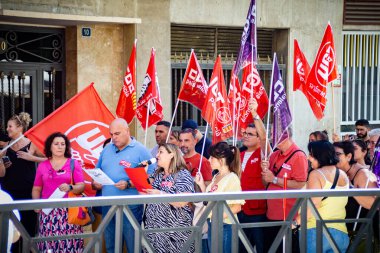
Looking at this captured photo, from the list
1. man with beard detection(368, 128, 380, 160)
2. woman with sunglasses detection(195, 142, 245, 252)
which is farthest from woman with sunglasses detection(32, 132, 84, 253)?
man with beard detection(368, 128, 380, 160)

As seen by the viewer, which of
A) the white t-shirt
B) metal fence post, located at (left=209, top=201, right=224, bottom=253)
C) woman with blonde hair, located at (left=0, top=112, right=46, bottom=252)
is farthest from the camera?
woman with blonde hair, located at (left=0, top=112, right=46, bottom=252)

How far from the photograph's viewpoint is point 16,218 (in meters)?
6.01

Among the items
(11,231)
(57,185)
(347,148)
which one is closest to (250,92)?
(347,148)

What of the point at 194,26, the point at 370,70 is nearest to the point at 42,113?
the point at 194,26

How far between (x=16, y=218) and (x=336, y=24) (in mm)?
11625

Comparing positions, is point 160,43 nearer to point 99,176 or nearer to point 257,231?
point 99,176

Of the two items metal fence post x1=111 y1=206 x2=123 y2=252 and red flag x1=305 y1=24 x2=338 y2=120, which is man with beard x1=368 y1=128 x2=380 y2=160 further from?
metal fence post x1=111 y1=206 x2=123 y2=252

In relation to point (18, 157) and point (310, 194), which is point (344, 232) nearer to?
point (310, 194)

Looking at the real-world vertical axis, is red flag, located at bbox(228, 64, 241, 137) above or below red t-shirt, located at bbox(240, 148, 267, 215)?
above

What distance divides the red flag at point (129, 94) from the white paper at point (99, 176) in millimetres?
2428

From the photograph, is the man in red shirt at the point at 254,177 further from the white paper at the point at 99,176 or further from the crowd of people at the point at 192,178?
the white paper at the point at 99,176

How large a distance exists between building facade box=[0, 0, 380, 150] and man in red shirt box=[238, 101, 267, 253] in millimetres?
2952

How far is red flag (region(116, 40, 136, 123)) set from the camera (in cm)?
1138

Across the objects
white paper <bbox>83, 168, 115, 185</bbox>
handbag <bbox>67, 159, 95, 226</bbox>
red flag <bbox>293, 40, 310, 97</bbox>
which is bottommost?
handbag <bbox>67, 159, 95, 226</bbox>
